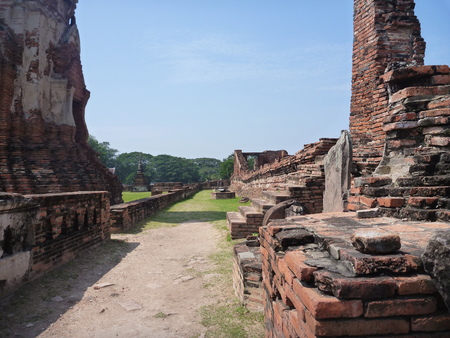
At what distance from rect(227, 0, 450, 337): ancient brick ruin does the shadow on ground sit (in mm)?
1830

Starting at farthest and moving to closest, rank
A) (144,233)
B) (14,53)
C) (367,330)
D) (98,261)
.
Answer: (14,53), (144,233), (98,261), (367,330)

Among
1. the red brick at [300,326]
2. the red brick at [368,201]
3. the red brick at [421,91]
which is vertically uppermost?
the red brick at [421,91]

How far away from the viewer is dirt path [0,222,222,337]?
2.73 metres

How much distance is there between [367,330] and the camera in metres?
1.30

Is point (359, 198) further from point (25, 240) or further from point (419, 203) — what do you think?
point (25, 240)

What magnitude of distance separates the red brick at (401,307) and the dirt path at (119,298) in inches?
69.7

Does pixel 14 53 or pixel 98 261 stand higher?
pixel 14 53

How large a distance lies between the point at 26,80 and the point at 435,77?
33.6ft

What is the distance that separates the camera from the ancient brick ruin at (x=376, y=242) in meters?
1.30

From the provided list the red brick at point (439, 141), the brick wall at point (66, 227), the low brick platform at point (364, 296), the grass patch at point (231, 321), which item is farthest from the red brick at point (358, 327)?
the brick wall at point (66, 227)

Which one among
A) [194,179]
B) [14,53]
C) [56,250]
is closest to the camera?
[56,250]

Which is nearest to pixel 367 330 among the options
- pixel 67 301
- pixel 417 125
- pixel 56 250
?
pixel 417 125

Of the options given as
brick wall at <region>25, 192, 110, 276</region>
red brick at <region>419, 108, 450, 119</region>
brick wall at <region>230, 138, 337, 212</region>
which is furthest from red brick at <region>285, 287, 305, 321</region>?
brick wall at <region>230, 138, 337, 212</region>

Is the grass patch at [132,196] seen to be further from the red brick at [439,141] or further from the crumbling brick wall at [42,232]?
the red brick at [439,141]
